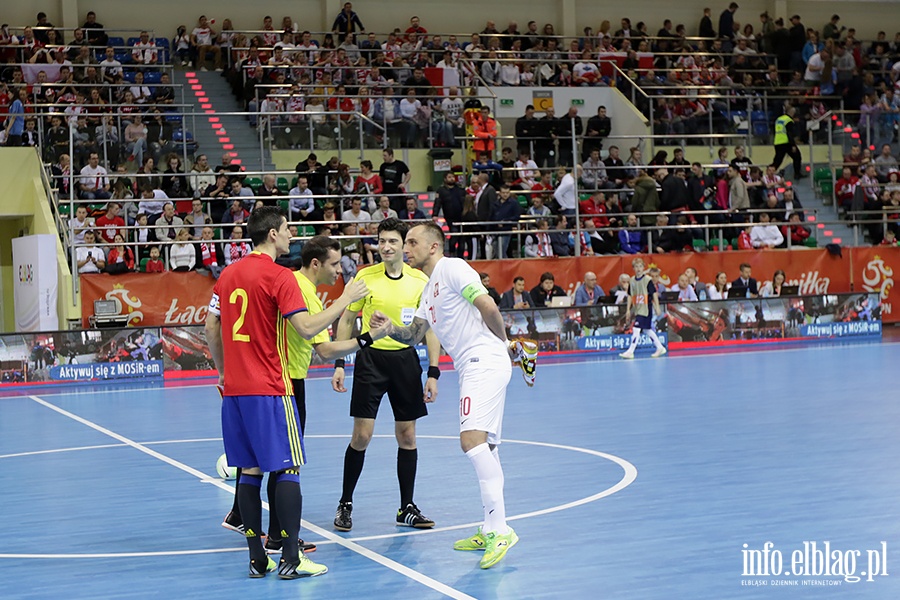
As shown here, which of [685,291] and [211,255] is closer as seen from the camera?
[211,255]

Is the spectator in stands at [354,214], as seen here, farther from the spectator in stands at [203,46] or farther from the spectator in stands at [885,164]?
the spectator in stands at [885,164]

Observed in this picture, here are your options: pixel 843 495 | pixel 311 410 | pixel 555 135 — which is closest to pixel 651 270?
pixel 555 135

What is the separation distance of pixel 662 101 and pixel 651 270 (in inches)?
421

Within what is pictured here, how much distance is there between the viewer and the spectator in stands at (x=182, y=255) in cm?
2317

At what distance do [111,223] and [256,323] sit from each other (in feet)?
57.1

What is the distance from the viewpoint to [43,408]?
1709cm

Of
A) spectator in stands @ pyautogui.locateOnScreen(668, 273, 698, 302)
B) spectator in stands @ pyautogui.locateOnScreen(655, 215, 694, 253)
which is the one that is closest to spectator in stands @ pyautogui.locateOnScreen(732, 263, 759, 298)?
spectator in stands @ pyautogui.locateOnScreen(668, 273, 698, 302)

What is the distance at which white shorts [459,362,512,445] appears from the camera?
7625 millimetres

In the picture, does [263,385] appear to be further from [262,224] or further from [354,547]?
[354,547]

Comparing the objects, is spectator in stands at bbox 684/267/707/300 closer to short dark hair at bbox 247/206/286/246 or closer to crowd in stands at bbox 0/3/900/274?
crowd in stands at bbox 0/3/900/274

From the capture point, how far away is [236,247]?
23219 mm

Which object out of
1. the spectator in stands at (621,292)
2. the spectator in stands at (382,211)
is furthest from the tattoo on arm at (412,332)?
the spectator in stands at (382,211)

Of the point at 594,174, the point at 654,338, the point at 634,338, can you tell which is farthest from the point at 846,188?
the point at 634,338

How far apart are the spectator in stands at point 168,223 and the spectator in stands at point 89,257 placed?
4.27 ft
